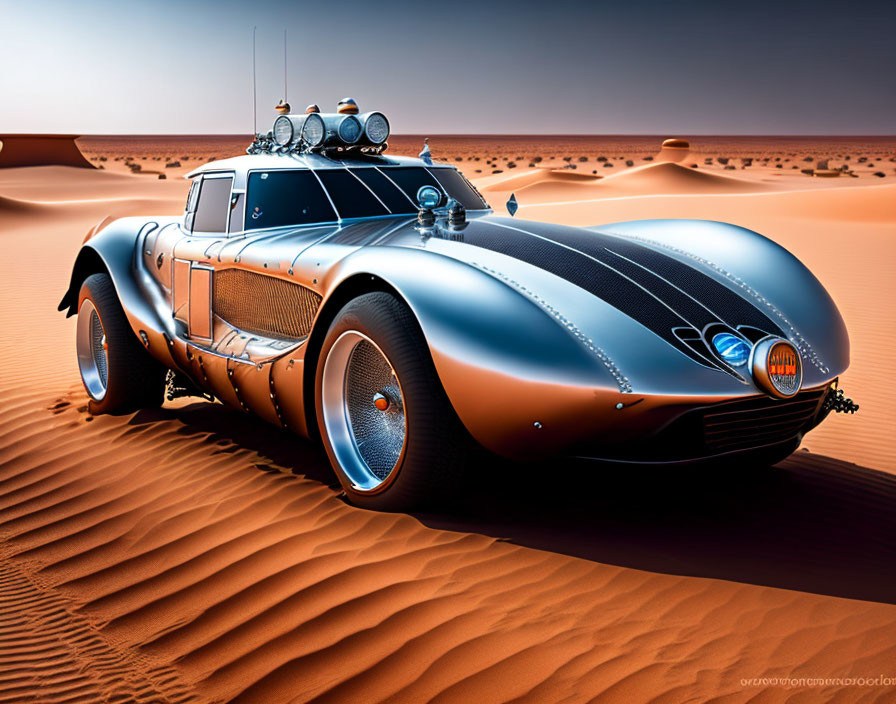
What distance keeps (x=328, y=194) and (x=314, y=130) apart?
2.22 ft

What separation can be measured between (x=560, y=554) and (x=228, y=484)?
202cm

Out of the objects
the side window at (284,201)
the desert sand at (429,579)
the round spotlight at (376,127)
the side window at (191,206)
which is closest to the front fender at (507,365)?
the desert sand at (429,579)

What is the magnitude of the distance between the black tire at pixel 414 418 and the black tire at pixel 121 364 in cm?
290

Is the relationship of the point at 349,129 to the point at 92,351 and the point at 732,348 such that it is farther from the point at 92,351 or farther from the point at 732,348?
the point at 732,348

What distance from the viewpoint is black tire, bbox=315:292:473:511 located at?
156 inches

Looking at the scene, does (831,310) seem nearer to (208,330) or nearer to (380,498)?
(380,498)

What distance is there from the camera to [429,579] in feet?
12.1

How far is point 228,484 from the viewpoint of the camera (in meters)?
4.99

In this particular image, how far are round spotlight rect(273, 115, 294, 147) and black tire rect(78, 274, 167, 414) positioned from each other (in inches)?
65.6

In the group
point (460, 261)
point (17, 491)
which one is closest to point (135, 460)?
point (17, 491)

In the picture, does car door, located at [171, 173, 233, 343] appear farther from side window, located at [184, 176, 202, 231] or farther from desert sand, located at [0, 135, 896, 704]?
desert sand, located at [0, 135, 896, 704]

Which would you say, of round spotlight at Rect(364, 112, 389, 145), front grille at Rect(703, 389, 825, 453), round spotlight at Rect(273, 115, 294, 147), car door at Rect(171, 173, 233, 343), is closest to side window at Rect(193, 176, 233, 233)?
car door at Rect(171, 173, 233, 343)

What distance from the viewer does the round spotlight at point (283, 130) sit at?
6379 mm

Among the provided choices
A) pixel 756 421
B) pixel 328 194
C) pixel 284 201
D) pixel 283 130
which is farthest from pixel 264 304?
pixel 756 421
